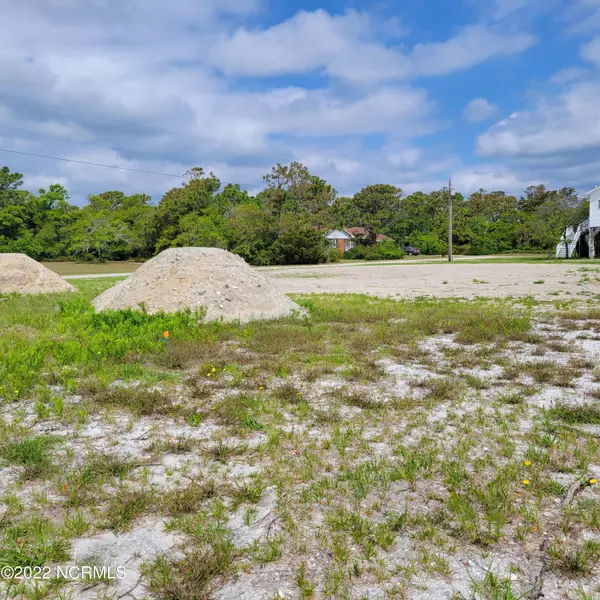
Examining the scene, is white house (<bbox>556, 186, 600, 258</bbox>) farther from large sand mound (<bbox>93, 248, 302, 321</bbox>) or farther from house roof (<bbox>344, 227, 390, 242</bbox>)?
large sand mound (<bbox>93, 248, 302, 321</bbox>)

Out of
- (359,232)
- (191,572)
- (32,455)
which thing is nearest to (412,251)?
(359,232)

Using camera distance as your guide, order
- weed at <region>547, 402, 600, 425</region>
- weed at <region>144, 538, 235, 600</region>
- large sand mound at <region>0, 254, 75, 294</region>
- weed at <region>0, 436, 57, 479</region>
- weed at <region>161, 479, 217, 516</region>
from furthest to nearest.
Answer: large sand mound at <region>0, 254, 75, 294</region>
weed at <region>547, 402, 600, 425</region>
weed at <region>0, 436, 57, 479</region>
weed at <region>161, 479, 217, 516</region>
weed at <region>144, 538, 235, 600</region>

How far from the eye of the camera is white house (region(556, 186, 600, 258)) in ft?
138

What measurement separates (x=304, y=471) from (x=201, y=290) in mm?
7265

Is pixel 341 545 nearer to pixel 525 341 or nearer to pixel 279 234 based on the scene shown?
pixel 525 341

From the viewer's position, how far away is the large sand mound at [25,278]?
1755 centimetres

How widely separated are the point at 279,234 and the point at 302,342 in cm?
4616

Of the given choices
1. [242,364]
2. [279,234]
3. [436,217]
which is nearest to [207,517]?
[242,364]

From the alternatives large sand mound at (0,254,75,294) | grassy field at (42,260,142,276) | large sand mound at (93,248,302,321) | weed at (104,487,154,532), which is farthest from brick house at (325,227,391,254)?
weed at (104,487,154,532)

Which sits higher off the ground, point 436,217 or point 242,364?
point 436,217

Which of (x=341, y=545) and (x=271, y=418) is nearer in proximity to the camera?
(x=341, y=545)

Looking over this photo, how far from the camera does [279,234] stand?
52.8 m

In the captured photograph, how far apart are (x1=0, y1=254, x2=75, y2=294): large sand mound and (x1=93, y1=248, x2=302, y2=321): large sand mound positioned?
823 cm

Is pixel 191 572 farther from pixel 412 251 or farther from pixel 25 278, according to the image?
pixel 412 251
